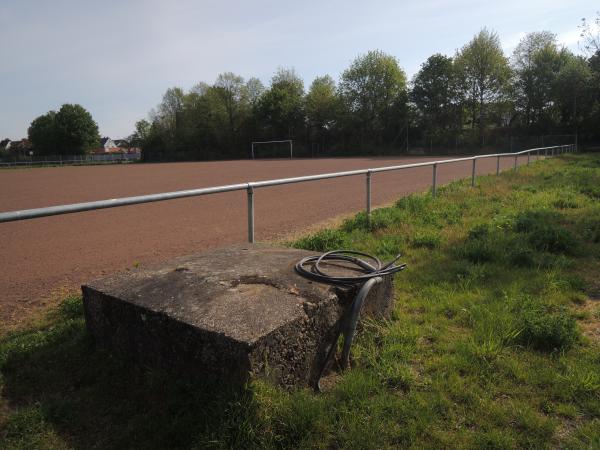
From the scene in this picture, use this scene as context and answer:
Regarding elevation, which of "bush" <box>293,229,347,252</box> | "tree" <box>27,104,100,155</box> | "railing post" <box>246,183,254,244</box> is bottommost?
"bush" <box>293,229,347,252</box>

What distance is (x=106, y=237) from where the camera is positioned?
8383 millimetres

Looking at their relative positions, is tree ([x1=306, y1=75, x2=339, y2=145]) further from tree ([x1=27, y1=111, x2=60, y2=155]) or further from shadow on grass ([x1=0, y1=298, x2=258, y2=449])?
shadow on grass ([x1=0, y1=298, x2=258, y2=449])

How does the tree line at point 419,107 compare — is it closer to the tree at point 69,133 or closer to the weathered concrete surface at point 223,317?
the tree at point 69,133

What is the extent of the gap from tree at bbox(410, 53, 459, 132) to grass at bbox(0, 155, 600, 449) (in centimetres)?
5538

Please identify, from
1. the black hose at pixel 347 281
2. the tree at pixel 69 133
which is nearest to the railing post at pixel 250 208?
the black hose at pixel 347 281

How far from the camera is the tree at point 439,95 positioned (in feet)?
184

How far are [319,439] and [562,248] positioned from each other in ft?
15.9

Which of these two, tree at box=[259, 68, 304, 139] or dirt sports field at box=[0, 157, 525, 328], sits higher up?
tree at box=[259, 68, 304, 139]

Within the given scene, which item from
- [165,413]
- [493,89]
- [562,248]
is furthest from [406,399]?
[493,89]

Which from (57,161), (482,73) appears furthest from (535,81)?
(57,161)

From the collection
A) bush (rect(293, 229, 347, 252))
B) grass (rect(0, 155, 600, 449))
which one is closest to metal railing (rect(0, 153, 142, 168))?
bush (rect(293, 229, 347, 252))

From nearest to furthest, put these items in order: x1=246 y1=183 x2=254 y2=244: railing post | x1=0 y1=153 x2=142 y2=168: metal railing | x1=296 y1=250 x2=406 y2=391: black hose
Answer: x1=296 y1=250 x2=406 y2=391: black hose
x1=246 y1=183 x2=254 y2=244: railing post
x1=0 y1=153 x2=142 y2=168: metal railing

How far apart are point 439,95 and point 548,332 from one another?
58045mm

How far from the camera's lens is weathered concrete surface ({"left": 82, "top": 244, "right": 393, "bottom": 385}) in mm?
2465
